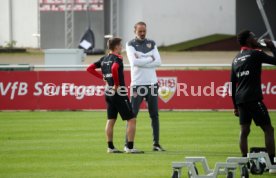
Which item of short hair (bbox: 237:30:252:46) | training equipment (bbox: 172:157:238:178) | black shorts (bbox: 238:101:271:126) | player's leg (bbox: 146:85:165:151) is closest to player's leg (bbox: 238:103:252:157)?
black shorts (bbox: 238:101:271:126)

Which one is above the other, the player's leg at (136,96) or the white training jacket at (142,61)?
the white training jacket at (142,61)

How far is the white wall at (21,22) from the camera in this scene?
5019 cm

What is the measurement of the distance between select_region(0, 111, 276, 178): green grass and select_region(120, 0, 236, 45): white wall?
24599mm

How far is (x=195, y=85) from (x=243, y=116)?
10.7m

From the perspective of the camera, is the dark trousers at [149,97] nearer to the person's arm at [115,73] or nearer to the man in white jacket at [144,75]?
the man in white jacket at [144,75]

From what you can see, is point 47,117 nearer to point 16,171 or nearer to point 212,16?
point 16,171

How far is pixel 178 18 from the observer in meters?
48.2

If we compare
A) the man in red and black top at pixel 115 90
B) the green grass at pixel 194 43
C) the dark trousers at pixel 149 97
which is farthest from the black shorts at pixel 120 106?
the green grass at pixel 194 43

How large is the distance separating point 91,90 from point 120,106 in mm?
9080

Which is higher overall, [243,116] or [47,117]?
[243,116]

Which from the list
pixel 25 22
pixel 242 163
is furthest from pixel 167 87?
pixel 25 22

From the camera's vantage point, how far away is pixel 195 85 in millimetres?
23406

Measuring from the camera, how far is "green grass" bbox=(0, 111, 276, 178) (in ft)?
42.5

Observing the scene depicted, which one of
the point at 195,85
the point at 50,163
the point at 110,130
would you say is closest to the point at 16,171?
the point at 50,163
